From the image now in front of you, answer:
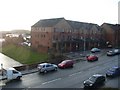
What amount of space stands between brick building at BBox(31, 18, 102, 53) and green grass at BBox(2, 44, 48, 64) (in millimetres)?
2770

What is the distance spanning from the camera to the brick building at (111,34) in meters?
94.0

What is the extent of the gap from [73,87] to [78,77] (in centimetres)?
607

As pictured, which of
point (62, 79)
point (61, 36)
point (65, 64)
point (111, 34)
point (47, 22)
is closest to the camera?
point (62, 79)

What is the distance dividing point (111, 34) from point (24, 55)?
126 ft

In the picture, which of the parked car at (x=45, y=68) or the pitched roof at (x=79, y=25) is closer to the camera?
the parked car at (x=45, y=68)

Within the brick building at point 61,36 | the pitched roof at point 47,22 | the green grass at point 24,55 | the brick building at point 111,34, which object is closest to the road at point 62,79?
the green grass at point 24,55

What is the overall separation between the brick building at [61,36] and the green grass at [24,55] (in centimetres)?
277

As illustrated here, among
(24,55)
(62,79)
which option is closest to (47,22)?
(24,55)

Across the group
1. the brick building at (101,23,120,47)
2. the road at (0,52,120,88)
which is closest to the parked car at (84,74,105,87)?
the road at (0,52,120,88)

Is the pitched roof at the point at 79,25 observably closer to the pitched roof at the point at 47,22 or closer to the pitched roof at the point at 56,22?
the pitched roof at the point at 56,22

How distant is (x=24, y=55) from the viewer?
71750 millimetres

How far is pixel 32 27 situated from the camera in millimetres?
82562

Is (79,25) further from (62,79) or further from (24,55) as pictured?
(62,79)

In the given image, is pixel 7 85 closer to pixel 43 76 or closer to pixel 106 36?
pixel 43 76
